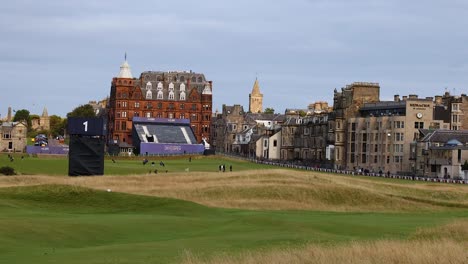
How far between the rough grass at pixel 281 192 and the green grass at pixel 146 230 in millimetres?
6308

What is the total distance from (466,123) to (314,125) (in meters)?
36.5

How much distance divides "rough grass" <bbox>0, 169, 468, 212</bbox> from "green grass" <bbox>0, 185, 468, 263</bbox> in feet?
20.7

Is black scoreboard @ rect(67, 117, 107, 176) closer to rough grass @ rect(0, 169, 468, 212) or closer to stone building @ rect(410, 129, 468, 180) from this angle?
rough grass @ rect(0, 169, 468, 212)

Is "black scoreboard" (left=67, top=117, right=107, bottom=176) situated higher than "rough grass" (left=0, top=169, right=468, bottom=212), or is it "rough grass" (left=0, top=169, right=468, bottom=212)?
"black scoreboard" (left=67, top=117, right=107, bottom=176)

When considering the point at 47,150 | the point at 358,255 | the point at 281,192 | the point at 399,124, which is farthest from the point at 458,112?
the point at 358,255

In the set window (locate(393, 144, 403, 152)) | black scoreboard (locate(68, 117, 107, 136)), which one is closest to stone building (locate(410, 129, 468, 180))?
window (locate(393, 144, 403, 152))

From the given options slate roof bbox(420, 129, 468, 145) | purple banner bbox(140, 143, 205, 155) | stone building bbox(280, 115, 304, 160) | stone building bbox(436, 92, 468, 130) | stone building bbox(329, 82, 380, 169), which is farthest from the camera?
purple banner bbox(140, 143, 205, 155)

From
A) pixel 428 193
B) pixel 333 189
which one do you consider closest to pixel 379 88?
pixel 428 193

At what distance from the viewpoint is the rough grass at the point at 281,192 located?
71.9 metres

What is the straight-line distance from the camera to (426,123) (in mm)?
142875

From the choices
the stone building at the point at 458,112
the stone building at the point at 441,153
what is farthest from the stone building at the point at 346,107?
the stone building at the point at 441,153

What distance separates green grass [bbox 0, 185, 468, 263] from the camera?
117 ft

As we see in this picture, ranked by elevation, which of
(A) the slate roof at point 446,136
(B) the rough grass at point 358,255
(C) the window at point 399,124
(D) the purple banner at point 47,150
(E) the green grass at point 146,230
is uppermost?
(C) the window at point 399,124

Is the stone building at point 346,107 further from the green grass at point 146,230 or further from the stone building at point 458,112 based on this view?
the green grass at point 146,230
